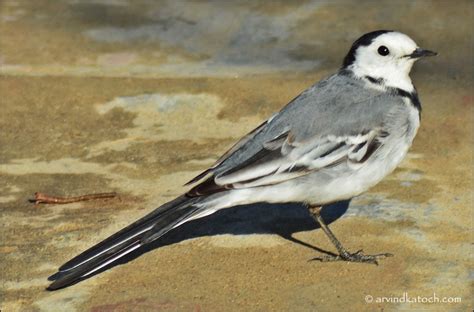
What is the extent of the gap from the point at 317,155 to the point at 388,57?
75 cm

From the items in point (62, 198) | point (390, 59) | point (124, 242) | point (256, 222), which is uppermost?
point (390, 59)

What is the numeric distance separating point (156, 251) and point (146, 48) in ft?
9.17

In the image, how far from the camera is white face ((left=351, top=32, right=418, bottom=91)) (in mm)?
5770

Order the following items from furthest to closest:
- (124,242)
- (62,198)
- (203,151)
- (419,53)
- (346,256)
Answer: (203,151) → (62,198) → (419,53) → (346,256) → (124,242)

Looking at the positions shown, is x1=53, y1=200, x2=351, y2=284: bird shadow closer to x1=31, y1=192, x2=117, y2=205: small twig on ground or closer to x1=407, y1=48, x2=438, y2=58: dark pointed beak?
x1=31, y1=192, x2=117, y2=205: small twig on ground

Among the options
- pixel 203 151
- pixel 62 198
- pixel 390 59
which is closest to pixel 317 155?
pixel 390 59

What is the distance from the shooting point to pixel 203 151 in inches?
261

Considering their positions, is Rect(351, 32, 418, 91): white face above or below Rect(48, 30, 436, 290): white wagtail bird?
above

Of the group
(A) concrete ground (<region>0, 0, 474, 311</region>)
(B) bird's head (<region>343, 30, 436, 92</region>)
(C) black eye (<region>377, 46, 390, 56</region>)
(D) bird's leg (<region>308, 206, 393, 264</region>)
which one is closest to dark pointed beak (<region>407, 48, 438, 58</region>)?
(B) bird's head (<region>343, 30, 436, 92</region>)

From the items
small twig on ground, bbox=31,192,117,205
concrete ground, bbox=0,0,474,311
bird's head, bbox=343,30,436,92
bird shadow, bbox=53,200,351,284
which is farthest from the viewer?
small twig on ground, bbox=31,192,117,205

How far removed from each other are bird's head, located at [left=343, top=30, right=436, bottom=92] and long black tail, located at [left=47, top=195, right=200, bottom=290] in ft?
3.96

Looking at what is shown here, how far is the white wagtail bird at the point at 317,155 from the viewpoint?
5262 millimetres

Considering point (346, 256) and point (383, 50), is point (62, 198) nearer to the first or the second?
point (346, 256)

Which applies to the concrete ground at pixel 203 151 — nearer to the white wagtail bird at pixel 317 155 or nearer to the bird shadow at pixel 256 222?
the bird shadow at pixel 256 222
